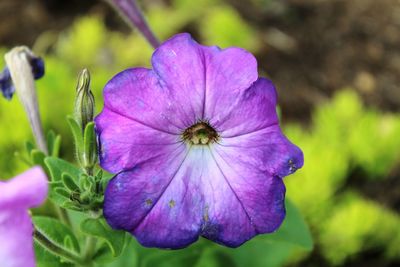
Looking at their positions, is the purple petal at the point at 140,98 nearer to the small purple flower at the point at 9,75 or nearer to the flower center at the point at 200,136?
the flower center at the point at 200,136

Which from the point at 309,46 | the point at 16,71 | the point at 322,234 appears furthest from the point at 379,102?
the point at 16,71

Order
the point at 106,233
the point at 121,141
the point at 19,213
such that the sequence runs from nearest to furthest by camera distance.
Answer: the point at 19,213, the point at 121,141, the point at 106,233

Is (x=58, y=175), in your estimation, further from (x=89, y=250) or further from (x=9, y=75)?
(x=9, y=75)

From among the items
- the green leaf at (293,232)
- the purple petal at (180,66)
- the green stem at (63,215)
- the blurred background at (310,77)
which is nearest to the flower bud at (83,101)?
the purple petal at (180,66)

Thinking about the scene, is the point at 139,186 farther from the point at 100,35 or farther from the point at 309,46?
the point at 309,46

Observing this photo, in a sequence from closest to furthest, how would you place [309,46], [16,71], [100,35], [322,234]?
1. [16,71]
2. [322,234]
3. [100,35]
4. [309,46]

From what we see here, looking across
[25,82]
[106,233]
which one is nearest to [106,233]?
[106,233]
